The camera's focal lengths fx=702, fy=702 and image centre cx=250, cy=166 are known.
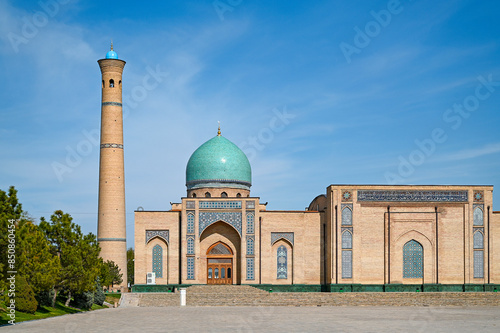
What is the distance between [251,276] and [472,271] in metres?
11.3

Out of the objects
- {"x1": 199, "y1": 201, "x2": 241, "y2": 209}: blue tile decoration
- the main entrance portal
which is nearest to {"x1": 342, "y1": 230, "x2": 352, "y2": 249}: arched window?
{"x1": 199, "y1": 201, "x2": 241, "y2": 209}: blue tile decoration

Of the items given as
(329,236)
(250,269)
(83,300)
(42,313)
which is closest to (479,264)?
(329,236)

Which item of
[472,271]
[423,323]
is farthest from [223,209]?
[423,323]

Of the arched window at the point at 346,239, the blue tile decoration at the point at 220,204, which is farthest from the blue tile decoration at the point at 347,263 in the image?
the blue tile decoration at the point at 220,204

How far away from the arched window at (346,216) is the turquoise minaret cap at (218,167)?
24.7 ft

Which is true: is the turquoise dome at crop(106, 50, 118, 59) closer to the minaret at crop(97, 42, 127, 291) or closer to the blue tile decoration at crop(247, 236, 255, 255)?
the minaret at crop(97, 42, 127, 291)

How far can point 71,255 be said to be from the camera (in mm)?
23922

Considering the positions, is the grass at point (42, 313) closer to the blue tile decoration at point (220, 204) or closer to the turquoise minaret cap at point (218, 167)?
the blue tile decoration at point (220, 204)

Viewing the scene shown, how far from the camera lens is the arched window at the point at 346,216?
3556cm

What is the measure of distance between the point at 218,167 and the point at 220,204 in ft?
13.9

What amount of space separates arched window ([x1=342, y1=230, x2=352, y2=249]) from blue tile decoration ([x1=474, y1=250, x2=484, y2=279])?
6.55 metres

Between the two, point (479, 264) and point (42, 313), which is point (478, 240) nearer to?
point (479, 264)

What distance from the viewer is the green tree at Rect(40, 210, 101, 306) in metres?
24.0

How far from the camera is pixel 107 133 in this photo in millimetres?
36750
